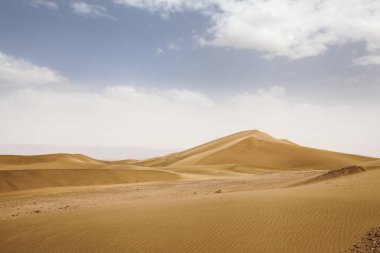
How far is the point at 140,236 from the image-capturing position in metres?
9.43

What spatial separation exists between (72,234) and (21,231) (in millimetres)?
2118

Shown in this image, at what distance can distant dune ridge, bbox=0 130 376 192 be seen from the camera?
97.6 feet

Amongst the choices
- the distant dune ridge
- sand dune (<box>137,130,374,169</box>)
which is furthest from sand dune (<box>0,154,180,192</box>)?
sand dune (<box>137,130,374,169</box>)

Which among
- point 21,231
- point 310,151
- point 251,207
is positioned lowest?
point 21,231

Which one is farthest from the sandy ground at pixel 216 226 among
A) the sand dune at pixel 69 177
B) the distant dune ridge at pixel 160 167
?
the sand dune at pixel 69 177

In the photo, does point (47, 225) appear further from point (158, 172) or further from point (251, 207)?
point (158, 172)

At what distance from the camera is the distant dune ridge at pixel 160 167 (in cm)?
2975

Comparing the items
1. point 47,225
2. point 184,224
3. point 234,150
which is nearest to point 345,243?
point 184,224

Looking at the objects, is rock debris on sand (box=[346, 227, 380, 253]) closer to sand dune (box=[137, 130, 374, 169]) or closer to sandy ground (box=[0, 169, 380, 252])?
sandy ground (box=[0, 169, 380, 252])

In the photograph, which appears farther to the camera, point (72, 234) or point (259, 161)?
point (259, 161)

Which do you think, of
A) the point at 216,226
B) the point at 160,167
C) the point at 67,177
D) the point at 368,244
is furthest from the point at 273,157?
the point at 368,244

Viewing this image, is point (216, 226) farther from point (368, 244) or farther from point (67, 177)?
point (67, 177)

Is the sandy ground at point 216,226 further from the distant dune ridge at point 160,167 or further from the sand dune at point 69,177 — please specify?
the sand dune at point 69,177

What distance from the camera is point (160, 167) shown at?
56.0 metres
